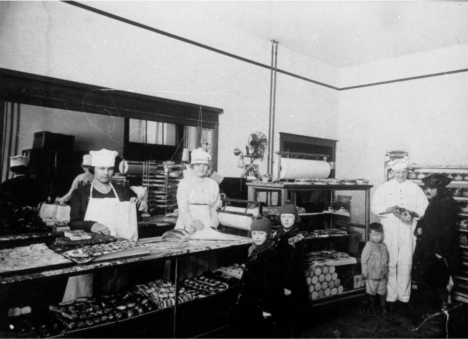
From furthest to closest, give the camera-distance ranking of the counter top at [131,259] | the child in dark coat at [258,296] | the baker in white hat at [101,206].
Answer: the baker in white hat at [101,206]
the child in dark coat at [258,296]
the counter top at [131,259]

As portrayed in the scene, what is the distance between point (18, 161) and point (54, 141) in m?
0.41

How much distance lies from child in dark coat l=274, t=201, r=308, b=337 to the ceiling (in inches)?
115

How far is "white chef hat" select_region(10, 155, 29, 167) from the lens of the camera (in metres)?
3.68

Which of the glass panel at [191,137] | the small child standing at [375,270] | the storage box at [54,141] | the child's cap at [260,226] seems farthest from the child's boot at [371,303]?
the storage box at [54,141]

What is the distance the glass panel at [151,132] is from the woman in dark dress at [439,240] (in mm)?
4022

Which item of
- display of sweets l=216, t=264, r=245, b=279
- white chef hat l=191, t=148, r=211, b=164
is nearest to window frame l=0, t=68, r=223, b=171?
white chef hat l=191, t=148, r=211, b=164

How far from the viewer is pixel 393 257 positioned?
206 inches

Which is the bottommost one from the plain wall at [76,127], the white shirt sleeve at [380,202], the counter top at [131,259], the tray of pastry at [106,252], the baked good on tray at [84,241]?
the counter top at [131,259]

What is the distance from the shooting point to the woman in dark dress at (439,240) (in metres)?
5.18

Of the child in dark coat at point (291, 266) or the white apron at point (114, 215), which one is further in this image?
the child in dark coat at point (291, 266)

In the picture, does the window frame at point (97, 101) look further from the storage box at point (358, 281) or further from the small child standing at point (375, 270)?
the storage box at point (358, 281)

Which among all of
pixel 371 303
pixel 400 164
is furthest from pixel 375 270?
pixel 400 164

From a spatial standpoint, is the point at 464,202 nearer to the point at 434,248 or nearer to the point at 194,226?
the point at 434,248

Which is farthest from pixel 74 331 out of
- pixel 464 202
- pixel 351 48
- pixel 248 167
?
pixel 351 48
